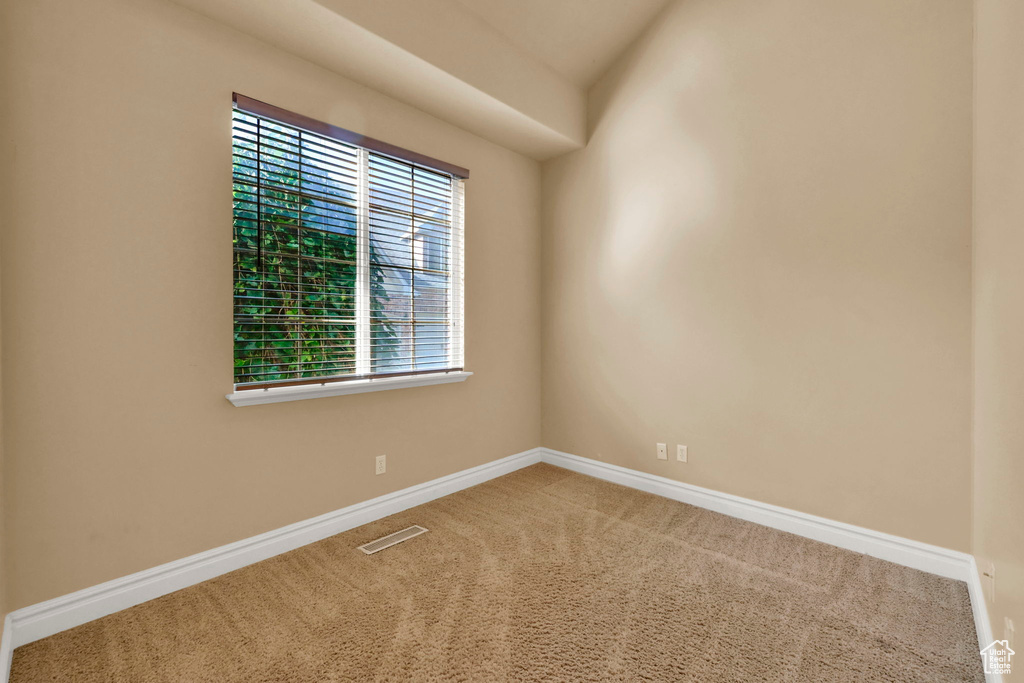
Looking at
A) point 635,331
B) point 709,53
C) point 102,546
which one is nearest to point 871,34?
point 709,53

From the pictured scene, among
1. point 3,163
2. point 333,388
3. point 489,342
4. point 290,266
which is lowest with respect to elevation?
point 333,388

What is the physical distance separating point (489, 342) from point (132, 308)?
6.58ft

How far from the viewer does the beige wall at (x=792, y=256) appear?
2.08 m

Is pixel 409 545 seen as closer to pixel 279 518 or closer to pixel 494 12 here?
pixel 279 518

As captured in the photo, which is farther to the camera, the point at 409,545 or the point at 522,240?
the point at 522,240

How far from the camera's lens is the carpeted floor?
1519 mm

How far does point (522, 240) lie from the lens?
355 cm

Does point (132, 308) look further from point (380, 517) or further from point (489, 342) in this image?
point (489, 342)

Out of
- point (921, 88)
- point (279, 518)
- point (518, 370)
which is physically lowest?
point (279, 518)

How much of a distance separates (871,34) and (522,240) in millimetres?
2208

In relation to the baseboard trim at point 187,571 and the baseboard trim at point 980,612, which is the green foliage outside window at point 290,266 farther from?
the baseboard trim at point 980,612

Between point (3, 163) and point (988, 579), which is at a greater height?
point (3, 163)

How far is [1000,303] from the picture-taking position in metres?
1.42

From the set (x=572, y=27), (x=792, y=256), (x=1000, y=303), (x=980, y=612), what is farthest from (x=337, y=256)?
(x=980, y=612)
